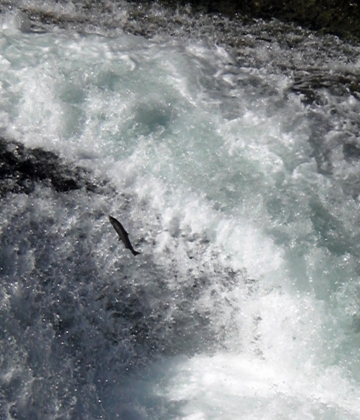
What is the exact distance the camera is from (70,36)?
6.00m

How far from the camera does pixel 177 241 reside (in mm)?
5066

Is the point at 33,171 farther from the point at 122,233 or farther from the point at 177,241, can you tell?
the point at 177,241

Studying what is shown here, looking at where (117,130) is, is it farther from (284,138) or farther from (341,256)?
(341,256)

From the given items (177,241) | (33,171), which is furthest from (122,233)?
(33,171)

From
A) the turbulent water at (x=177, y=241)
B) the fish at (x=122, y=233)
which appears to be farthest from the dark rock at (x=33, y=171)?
the fish at (x=122, y=233)

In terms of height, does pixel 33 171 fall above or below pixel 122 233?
above

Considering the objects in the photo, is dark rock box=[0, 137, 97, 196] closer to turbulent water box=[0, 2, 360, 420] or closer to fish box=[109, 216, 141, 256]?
turbulent water box=[0, 2, 360, 420]

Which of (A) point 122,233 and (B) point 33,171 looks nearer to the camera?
(A) point 122,233

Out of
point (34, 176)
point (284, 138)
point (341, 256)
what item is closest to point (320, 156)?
point (284, 138)

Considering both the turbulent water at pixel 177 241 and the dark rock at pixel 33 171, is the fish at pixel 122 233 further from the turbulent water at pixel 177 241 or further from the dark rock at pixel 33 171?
the dark rock at pixel 33 171

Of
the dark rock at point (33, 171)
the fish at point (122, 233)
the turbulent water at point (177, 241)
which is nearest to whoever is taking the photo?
the turbulent water at point (177, 241)

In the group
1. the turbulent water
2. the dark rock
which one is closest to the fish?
the turbulent water

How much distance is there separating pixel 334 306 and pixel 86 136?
2710 mm

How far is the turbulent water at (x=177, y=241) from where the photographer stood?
4656 mm
